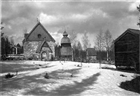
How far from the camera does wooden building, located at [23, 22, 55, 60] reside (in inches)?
1781

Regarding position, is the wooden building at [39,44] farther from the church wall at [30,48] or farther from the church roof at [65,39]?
the church roof at [65,39]

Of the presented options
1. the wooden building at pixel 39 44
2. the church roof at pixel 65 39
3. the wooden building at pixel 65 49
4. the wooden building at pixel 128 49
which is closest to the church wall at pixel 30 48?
the wooden building at pixel 39 44

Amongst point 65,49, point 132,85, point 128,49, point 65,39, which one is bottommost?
point 132,85

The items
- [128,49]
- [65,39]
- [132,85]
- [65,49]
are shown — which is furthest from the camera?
Answer: [65,39]

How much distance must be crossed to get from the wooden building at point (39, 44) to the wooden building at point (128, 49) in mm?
24788

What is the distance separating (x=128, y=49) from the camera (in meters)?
22.9

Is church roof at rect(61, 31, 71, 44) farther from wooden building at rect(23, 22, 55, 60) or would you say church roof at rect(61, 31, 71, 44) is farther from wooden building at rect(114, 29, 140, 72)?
wooden building at rect(114, 29, 140, 72)

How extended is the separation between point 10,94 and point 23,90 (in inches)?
39.7

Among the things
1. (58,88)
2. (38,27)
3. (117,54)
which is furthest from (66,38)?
(58,88)

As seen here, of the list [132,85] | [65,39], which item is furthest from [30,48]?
[132,85]

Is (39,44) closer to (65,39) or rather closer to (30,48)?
(30,48)

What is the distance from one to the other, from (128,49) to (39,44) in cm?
3089

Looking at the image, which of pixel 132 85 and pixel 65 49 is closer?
pixel 132 85

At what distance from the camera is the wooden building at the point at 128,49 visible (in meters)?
A: 21.6
